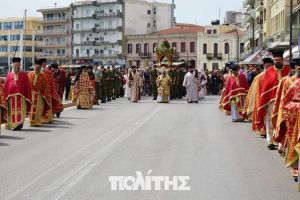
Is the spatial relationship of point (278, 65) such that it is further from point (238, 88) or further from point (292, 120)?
point (238, 88)

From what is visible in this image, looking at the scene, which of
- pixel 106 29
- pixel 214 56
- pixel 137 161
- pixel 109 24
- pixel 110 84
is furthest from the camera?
pixel 109 24

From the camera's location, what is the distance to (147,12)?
410 feet

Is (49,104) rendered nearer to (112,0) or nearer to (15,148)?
(15,148)

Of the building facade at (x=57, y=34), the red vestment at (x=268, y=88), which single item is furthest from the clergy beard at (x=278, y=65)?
the building facade at (x=57, y=34)

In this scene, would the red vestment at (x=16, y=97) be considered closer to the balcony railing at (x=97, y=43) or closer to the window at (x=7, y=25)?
the balcony railing at (x=97, y=43)

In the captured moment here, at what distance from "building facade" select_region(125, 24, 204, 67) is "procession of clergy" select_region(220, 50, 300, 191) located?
9008 centimetres

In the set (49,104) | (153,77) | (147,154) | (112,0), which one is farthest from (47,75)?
(112,0)

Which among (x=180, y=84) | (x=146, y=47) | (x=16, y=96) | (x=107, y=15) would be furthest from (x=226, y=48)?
(x=16, y=96)

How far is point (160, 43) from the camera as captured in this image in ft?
375

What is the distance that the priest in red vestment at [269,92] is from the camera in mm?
13539

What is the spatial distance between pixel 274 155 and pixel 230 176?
110 inches

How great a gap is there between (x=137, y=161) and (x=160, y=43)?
339 feet

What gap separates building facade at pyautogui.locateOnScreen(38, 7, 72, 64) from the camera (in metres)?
131

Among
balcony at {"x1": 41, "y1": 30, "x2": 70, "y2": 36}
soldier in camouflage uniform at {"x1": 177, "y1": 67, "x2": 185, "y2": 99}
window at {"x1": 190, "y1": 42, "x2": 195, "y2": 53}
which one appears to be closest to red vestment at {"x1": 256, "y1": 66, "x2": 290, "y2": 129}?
soldier in camouflage uniform at {"x1": 177, "y1": 67, "x2": 185, "y2": 99}
